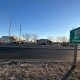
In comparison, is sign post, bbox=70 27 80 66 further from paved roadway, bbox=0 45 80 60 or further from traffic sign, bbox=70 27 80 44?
paved roadway, bbox=0 45 80 60

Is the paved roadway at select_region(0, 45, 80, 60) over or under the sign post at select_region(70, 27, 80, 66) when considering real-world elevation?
under

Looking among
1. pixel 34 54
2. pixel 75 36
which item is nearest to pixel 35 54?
pixel 34 54

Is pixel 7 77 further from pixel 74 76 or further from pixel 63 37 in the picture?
pixel 63 37

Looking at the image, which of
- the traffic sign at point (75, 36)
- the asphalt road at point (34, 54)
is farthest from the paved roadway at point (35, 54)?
the traffic sign at point (75, 36)

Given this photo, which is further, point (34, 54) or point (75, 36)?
point (34, 54)

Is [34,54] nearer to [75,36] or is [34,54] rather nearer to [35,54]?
[35,54]

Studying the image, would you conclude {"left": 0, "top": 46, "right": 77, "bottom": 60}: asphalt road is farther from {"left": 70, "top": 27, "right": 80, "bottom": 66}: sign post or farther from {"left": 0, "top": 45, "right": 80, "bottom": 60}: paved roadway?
{"left": 70, "top": 27, "right": 80, "bottom": 66}: sign post

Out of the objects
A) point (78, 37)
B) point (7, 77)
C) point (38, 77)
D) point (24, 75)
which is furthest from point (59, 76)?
point (78, 37)

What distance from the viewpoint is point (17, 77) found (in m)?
6.92

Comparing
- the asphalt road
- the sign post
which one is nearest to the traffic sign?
the sign post

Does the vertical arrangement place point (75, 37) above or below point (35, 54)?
above

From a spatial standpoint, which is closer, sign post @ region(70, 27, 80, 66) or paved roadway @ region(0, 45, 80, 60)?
sign post @ region(70, 27, 80, 66)

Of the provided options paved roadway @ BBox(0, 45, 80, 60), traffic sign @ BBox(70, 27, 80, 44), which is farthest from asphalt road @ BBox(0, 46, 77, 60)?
traffic sign @ BBox(70, 27, 80, 44)

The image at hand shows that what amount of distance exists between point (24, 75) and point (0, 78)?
3.38 feet
